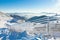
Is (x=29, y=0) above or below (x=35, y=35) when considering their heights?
above

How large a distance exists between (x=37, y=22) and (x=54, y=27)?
0.76ft

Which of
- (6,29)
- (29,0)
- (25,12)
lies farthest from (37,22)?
(6,29)

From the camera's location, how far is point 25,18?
1.17 metres

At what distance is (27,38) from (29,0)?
519 mm

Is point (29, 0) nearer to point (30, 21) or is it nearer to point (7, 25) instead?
point (30, 21)

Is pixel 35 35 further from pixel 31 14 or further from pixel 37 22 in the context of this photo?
pixel 31 14

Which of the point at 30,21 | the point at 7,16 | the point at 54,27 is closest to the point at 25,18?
the point at 30,21

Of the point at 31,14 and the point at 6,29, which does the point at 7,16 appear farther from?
the point at 31,14

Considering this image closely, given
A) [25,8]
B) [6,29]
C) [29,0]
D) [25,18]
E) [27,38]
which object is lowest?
[27,38]

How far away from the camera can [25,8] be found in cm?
119

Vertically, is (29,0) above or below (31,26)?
above

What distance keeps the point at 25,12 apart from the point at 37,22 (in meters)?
0.22

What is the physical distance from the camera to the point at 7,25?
1.16 metres

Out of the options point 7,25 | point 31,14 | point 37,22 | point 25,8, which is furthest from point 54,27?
point 7,25
